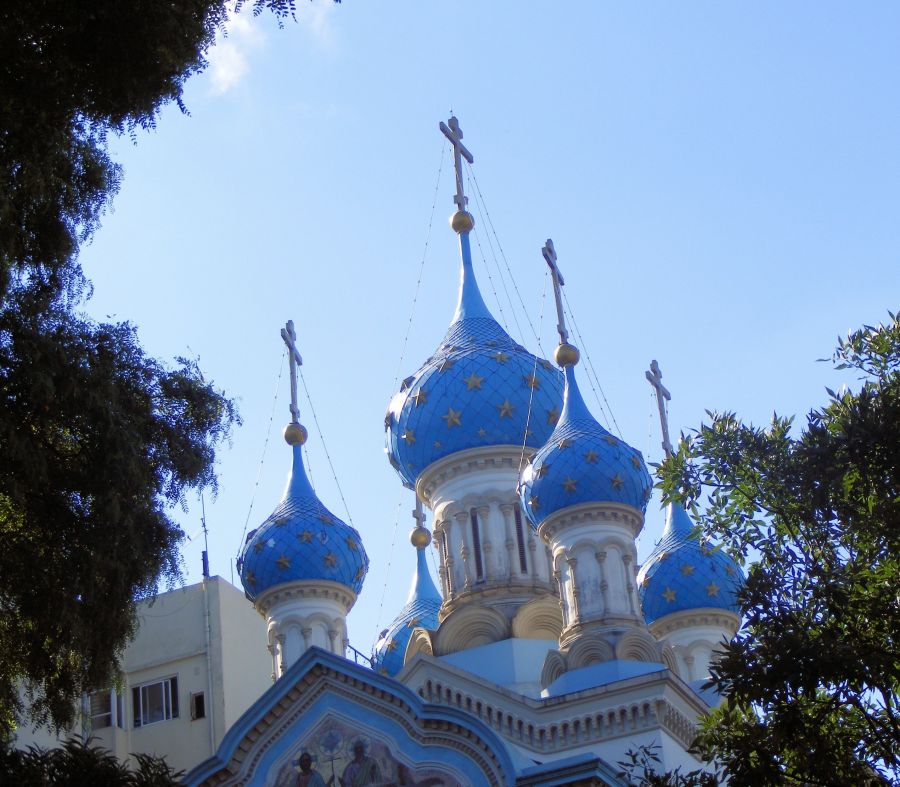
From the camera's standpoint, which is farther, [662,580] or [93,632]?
[662,580]

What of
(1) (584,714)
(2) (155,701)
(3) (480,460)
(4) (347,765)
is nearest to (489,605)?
(3) (480,460)

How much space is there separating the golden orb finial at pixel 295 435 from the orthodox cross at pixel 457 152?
4024 mm

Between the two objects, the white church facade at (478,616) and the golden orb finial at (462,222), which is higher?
the golden orb finial at (462,222)

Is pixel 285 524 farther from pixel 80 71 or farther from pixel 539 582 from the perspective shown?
pixel 80 71

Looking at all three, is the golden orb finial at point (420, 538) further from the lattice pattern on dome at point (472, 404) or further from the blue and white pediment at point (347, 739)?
the blue and white pediment at point (347, 739)

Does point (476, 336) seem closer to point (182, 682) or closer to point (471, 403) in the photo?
point (471, 403)

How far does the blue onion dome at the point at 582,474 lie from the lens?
19141 millimetres

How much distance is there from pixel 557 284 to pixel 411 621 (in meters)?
5.38

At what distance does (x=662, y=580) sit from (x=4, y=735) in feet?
47.5

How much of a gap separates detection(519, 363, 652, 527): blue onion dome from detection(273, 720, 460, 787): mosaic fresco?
4450 millimetres

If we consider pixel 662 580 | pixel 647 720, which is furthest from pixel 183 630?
pixel 647 720

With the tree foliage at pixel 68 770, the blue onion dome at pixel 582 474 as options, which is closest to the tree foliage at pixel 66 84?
the tree foliage at pixel 68 770

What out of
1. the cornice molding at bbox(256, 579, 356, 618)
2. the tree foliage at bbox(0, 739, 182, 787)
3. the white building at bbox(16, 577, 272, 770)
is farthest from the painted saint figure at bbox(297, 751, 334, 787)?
the white building at bbox(16, 577, 272, 770)

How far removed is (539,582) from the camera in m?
20.7
